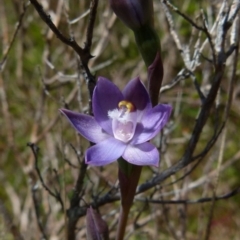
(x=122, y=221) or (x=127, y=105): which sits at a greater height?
(x=127, y=105)

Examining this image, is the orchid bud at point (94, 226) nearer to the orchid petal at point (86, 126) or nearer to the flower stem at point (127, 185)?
the flower stem at point (127, 185)

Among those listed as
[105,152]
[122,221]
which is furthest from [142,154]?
[122,221]

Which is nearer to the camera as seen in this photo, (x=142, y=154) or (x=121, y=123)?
(x=142, y=154)

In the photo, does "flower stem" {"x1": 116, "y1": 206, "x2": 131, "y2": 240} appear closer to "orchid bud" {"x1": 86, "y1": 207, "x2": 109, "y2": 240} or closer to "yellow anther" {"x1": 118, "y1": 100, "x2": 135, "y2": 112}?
"orchid bud" {"x1": 86, "y1": 207, "x2": 109, "y2": 240}

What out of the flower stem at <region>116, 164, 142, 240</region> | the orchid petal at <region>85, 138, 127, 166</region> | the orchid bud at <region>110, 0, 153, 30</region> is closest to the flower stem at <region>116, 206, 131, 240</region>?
the flower stem at <region>116, 164, 142, 240</region>

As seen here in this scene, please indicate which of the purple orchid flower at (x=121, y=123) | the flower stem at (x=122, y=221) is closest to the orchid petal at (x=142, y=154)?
the purple orchid flower at (x=121, y=123)

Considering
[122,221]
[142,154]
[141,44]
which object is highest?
[141,44]

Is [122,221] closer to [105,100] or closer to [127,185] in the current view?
[127,185]
